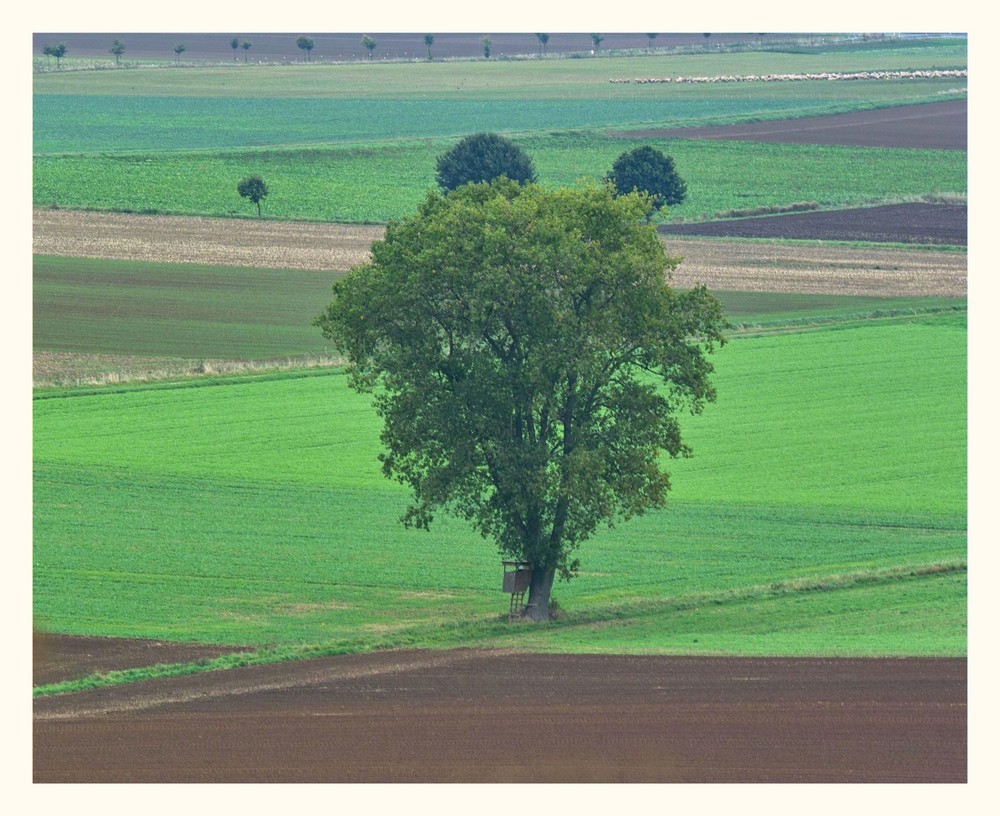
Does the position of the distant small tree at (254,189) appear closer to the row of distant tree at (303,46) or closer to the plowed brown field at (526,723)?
the row of distant tree at (303,46)

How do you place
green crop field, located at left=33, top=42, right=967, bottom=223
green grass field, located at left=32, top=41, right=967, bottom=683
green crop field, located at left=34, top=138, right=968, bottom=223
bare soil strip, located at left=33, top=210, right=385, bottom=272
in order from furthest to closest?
1. green crop field, located at left=33, top=42, right=967, bottom=223
2. green crop field, located at left=34, top=138, right=968, bottom=223
3. bare soil strip, located at left=33, top=210, right=385, bottom=272
4. green grass field, located at left=32, top=41, right=967, bottom=683

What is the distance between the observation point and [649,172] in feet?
349

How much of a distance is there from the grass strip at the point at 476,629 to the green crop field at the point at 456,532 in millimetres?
117

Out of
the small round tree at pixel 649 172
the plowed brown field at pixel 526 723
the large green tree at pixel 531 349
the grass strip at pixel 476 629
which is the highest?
the small round tree at pixel 649 172

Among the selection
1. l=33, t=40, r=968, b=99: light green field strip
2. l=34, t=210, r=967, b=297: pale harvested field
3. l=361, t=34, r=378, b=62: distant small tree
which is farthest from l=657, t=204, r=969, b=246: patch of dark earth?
l=361, t=34, r=378, b=62: distant small tree

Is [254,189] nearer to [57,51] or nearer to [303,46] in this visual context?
[303,46]

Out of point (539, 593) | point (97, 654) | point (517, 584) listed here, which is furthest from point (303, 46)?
point (97, 654)

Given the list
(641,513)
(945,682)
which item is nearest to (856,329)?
(641,513)

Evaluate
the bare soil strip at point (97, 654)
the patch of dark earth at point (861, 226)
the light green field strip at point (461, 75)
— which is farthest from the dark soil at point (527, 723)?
the light green field strip at point (461, 75)

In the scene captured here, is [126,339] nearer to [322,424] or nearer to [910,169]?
[322,424]

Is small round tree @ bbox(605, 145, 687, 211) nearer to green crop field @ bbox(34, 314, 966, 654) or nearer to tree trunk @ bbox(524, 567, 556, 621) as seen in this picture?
green crop field @ bbox(34, 314, 966, 654)

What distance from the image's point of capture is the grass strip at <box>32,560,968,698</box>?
3803 centimetres

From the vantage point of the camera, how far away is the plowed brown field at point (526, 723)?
1262 inches

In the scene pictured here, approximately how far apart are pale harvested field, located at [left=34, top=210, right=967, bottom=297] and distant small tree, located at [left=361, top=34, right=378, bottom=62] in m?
36.8
